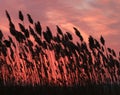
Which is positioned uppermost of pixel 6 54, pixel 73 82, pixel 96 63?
pixel 6 54

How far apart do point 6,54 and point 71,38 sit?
79.5 inches

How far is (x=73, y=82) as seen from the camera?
7.61 metres

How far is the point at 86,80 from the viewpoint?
761cm

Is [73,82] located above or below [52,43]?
below

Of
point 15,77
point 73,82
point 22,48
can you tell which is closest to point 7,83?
point 15,77

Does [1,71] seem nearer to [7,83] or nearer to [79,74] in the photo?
[7,83]

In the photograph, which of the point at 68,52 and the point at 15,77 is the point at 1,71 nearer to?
the point at 15,77

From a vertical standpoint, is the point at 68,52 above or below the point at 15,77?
above

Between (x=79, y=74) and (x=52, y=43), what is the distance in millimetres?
1160

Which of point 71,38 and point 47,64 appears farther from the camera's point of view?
point 47,64

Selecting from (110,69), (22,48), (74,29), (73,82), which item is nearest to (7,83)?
(22,48)

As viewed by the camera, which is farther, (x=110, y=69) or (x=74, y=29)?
(x=110, y=69)

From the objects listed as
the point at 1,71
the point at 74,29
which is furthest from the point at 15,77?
the point at 74,29

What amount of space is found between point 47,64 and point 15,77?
98cm
